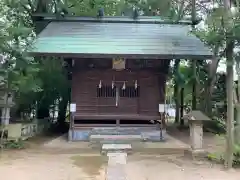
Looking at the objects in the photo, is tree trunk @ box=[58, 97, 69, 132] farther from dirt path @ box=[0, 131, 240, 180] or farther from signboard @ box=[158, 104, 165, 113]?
dirt path @ box=[0, 131, 240, 180]

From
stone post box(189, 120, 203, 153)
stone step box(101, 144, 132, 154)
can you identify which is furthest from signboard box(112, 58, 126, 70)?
stone post box(189, 120, 203, 153)

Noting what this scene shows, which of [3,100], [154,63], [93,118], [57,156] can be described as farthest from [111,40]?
[57,156]

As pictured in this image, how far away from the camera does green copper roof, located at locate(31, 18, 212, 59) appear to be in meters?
13.3

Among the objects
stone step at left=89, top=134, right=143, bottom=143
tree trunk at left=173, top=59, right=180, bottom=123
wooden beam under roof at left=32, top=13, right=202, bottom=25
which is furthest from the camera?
tree trunk at left=173, top=59, right=180, bottom=123

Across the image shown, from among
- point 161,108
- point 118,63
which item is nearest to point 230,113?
point 161,108

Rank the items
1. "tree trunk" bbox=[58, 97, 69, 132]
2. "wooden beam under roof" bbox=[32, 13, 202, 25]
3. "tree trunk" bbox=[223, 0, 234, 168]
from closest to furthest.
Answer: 1. "tree trunk" bbox=[223, 0, 234, 168]
2. "wooden beam under roof" bbox=[32, 13, 202, 25]
3. "tree trunk" bbox=[58, 97, 69, 132]

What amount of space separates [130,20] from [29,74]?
6.38 metres

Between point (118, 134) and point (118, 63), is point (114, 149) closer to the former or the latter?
point (118, 134)

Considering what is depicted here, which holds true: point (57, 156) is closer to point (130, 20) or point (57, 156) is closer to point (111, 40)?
point (111, 40)

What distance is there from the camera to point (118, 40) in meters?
14.7

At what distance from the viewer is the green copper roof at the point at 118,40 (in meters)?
13.3

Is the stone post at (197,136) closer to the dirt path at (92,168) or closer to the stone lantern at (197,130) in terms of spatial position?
the stone lantern at (197,130)

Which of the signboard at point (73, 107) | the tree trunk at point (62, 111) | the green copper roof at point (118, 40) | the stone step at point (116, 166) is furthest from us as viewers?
the tree trunk at point (62, 111)

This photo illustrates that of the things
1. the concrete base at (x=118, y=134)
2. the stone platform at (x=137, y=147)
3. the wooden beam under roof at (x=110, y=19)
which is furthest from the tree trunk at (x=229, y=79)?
the wooden beam under roof at (x=110, y=19)
